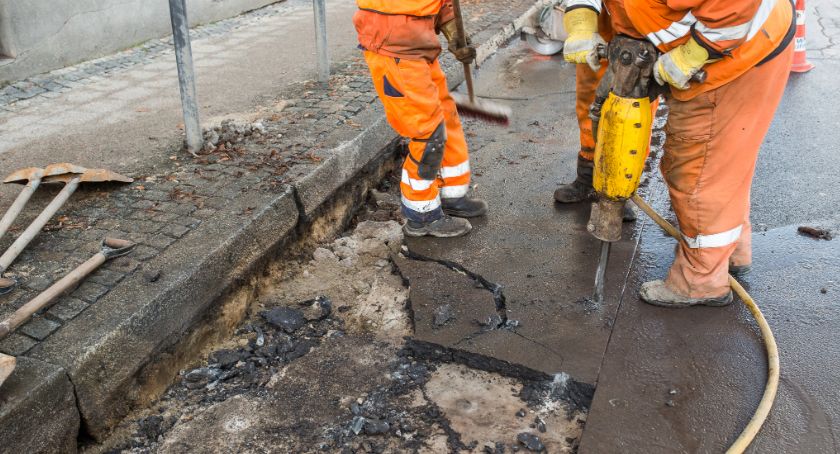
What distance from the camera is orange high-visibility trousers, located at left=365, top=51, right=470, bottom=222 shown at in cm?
319

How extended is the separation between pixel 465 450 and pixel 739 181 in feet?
5.04

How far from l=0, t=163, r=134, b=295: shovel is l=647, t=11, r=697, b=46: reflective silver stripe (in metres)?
2.57

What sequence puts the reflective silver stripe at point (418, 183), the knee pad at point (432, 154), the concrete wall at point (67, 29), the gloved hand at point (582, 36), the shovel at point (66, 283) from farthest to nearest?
1. the concrete wall at point (67, 29)
2. the reflective silver stripe at point (418, 183)
3. the knee pad at point (432, 154)
4. the gloved hand at point (582, 36)
5. the shovel at point (66, 283)

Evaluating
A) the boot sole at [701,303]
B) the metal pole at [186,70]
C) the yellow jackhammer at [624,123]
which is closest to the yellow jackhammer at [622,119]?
the yellow jackhammer at [624,123]

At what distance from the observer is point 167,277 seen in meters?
2.71

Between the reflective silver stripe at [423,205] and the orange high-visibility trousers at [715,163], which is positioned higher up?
the orange high-visibility trousers at [715,163]

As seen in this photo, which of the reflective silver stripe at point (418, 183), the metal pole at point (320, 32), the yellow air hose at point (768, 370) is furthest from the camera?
the metal pole at point (320, 32)

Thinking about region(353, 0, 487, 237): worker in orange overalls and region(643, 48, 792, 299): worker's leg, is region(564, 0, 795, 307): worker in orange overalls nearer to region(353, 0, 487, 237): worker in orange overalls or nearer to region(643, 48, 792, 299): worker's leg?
region(643, 48, 792, 299): worker's leg

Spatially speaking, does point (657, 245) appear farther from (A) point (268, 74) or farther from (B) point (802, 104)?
(A) point (268, 74)

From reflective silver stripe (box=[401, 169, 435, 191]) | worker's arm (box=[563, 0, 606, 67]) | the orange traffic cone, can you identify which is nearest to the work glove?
worker's arm (box=[563, 0, 606, 67])

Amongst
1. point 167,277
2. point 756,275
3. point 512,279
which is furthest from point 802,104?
point 167,277

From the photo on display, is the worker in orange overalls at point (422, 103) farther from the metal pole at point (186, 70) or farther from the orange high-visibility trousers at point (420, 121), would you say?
the metal pole at point (186, 70)

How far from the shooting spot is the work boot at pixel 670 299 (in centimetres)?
292

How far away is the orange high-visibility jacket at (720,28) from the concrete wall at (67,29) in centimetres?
470
